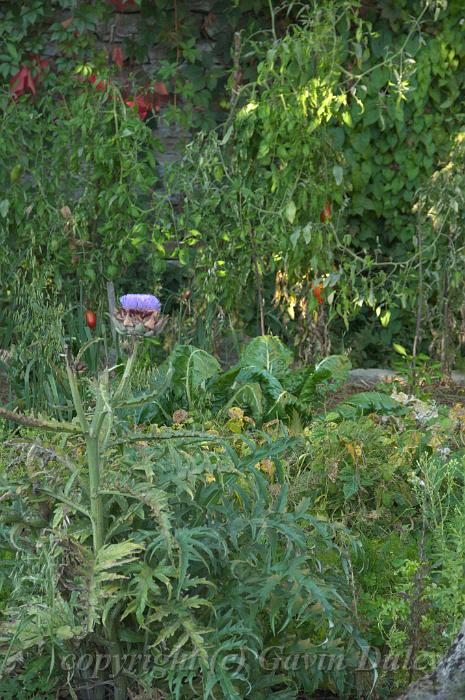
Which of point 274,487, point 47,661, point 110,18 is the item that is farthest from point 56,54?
point 47,661

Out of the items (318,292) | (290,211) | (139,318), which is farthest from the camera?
(318,292)

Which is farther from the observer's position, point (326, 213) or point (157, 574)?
point (326, 213)

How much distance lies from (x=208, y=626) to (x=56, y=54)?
4.88m

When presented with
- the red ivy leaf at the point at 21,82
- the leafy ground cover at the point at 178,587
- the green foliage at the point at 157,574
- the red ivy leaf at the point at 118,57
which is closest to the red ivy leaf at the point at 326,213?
the red ivy leaf at the point at 118,57

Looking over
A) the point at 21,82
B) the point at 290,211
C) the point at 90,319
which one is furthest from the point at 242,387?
the point at 21,82

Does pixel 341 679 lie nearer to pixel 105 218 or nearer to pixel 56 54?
pixel 105 218

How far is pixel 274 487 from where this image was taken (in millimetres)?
3500

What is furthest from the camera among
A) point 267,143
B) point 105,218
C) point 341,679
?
point 105,218

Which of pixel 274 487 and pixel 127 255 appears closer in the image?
pixel 274 487

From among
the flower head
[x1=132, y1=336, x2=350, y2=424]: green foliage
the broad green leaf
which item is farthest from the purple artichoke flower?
the broad green leaf

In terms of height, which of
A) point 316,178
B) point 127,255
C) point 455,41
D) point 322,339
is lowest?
point 322,339

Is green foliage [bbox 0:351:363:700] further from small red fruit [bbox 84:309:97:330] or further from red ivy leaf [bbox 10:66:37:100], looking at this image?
red ivy leaf [bbox 10:66:37:100]

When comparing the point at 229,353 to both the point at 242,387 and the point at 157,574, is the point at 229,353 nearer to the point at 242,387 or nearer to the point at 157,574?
the point at 242,387

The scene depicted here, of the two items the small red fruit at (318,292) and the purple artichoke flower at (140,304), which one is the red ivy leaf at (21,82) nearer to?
the small red fruit at (318,292)
